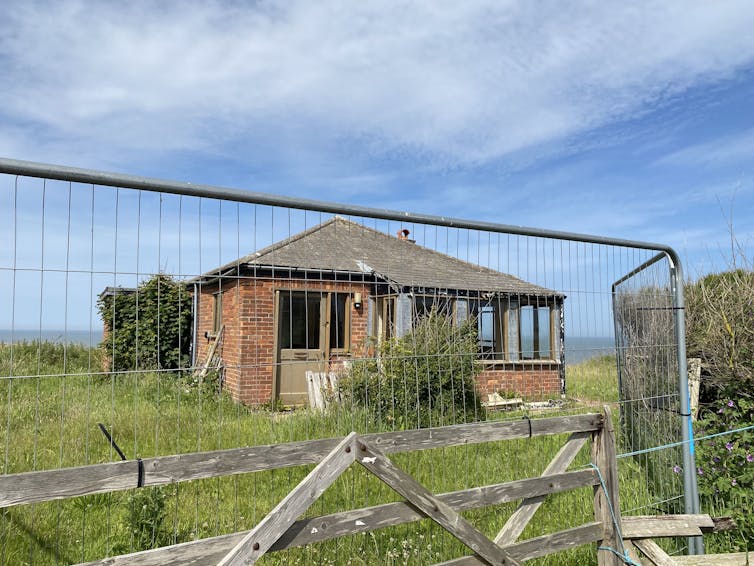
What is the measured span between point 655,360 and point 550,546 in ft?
9.31

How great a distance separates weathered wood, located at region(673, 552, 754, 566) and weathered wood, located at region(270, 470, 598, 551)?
1.06 meters

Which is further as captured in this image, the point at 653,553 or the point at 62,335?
the point at 653,553

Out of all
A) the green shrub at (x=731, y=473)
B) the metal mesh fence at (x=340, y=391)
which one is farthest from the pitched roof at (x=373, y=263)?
the green shrub at (x=731, y=473)

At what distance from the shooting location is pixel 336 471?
9.12 ft

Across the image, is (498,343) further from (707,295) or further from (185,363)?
(185,363)

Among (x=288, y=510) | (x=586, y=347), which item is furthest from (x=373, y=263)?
(x=288, y=510)

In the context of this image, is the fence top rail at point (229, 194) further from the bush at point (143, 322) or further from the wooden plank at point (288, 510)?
the wooden plank at point (288, 510)

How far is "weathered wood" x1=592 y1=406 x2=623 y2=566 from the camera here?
3.75m

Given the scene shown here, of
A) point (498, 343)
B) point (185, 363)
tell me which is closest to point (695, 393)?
point (498, 343)

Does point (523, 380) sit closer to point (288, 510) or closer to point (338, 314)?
point (288, 510)

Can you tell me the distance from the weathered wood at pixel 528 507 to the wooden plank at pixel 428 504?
0.15 m

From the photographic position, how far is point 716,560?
13.5ft

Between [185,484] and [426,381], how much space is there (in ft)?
8.79

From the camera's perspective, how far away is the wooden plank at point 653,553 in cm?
393
